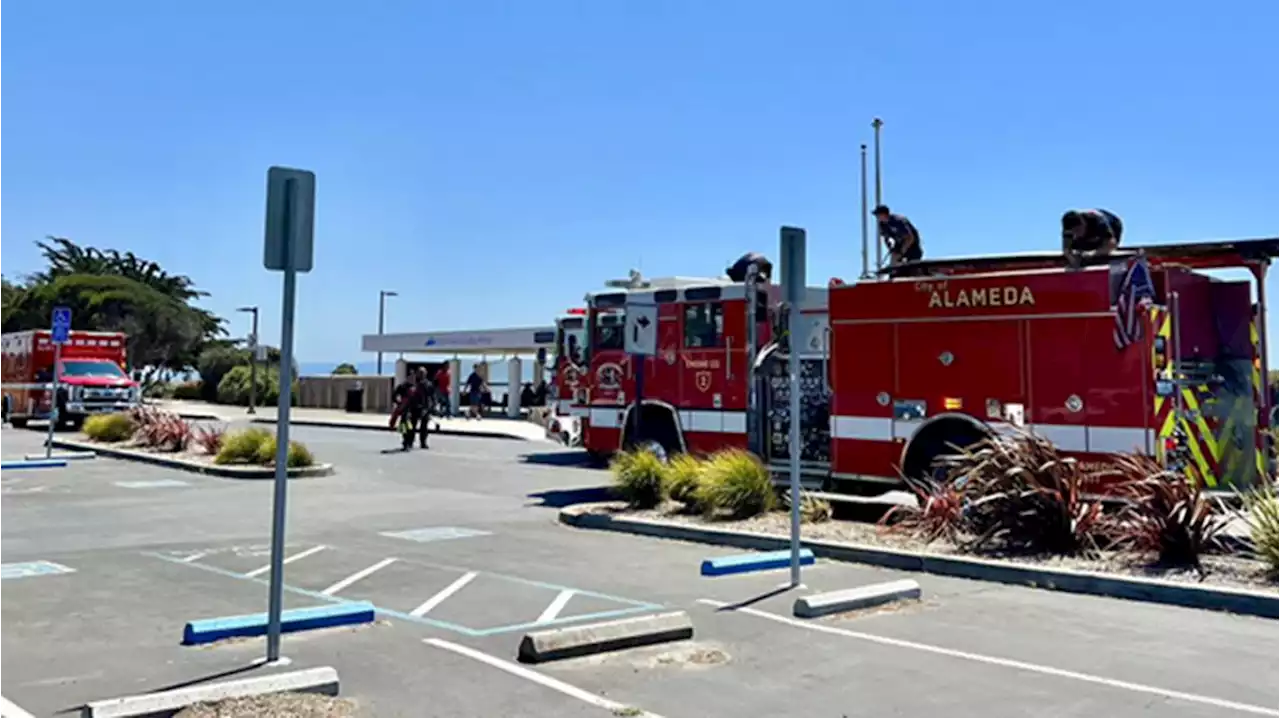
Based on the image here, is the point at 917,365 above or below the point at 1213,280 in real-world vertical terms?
below

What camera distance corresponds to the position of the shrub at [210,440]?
2058cm

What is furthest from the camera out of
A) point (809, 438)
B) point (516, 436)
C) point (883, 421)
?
point (516, 436)

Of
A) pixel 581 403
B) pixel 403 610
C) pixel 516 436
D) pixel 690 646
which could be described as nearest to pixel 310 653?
pixel 403 610

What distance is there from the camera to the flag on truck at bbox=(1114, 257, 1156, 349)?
10680 mm

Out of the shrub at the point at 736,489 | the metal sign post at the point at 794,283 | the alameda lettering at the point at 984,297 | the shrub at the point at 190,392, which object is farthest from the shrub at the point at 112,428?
the shrub at the point at 190,392

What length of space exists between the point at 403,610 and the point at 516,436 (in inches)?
870

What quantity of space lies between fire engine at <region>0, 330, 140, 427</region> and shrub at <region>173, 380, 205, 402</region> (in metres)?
25.5

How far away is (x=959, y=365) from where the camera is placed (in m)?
11.9

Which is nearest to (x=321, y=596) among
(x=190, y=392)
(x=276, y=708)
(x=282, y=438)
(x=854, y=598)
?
(x=282, y=438)

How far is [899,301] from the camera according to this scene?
12.5 meters

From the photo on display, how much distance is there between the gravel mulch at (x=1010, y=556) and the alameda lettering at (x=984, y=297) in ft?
8.63

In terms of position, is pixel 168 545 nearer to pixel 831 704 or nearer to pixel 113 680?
pixel 113 680

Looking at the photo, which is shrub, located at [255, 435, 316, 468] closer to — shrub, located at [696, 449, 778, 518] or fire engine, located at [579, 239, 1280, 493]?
fire engine, located at [579, 239, 1280, 493]

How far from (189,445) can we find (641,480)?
12.9 meters
